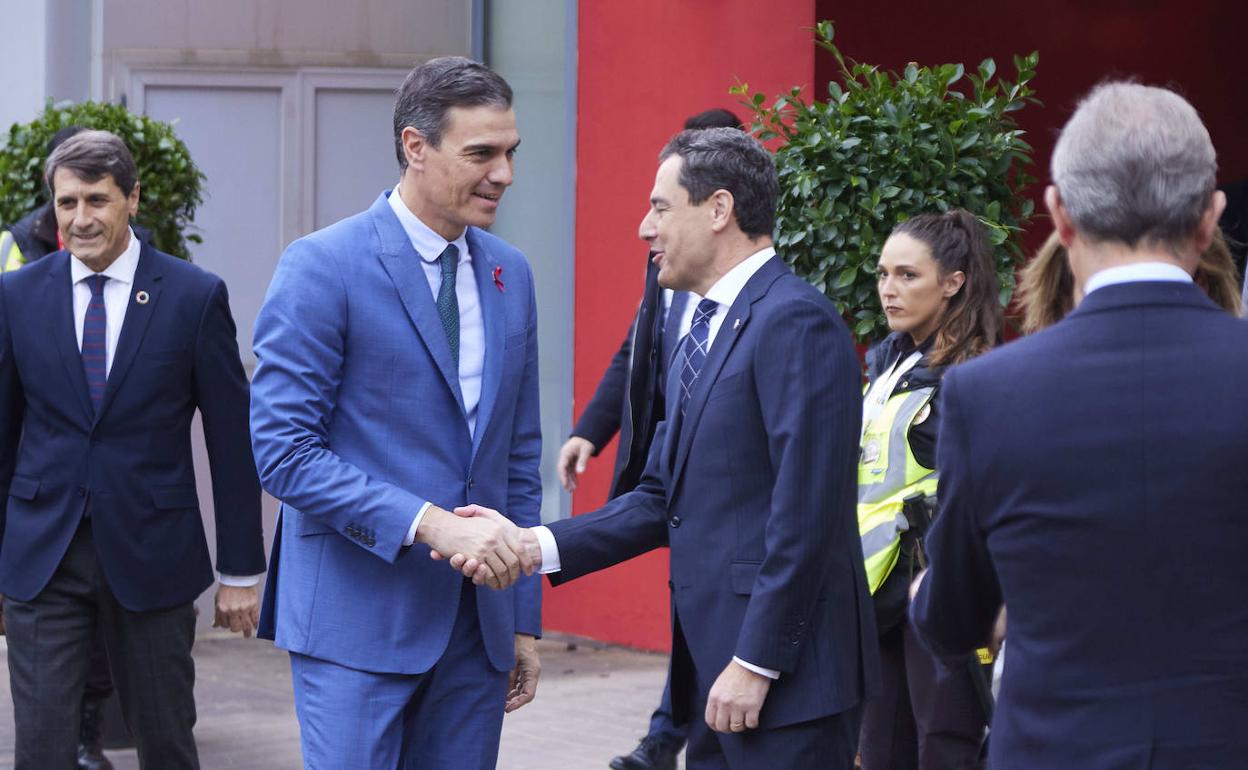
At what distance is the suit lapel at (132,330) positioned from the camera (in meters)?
4.89

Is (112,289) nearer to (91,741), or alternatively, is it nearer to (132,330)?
(132,330)

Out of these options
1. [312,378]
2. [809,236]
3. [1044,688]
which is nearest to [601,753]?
[809,236]

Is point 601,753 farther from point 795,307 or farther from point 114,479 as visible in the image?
point 795,307

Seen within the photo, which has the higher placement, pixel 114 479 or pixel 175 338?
pixel 175 338

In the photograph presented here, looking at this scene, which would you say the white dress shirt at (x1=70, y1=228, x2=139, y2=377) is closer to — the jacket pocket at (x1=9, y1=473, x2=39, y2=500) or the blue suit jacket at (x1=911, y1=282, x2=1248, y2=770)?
the jacket pocket at (x1=9, y1=473, x2=39, y2=500)

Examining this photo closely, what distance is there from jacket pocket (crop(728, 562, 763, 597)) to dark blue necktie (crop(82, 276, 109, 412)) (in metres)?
2.25

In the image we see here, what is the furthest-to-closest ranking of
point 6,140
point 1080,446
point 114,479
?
1. point 6,140
2. point 114,479
3. point 1080,446

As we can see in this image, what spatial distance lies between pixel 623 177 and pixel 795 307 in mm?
5200

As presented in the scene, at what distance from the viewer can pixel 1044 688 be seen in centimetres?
229

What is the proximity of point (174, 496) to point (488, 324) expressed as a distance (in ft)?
5.41

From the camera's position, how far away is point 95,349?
4941mm

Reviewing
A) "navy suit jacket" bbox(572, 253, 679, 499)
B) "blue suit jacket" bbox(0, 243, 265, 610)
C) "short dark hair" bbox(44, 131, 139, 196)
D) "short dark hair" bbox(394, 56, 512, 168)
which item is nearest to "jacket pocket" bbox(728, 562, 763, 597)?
"short dark hair" bbox(394, 56, 512, 168)

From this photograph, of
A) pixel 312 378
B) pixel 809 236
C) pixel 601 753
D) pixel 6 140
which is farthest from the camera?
pixel 6 140

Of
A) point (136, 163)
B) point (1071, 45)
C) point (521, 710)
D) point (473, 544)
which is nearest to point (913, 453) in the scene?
point (473, 544)
